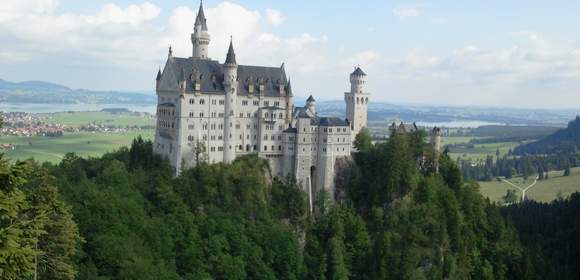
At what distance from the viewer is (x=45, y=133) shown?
643 ft

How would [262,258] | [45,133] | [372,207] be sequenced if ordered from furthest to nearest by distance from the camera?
[45,133] < [372,207] < [262,258]

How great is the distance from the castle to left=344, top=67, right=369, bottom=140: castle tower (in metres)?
3.03

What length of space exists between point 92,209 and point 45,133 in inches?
5573

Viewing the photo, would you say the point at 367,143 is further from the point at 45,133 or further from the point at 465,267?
the point at 45,133

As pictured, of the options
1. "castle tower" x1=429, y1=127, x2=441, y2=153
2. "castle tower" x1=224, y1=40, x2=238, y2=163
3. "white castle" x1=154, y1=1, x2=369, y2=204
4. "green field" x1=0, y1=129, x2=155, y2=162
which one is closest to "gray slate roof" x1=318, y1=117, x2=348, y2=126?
"white castle" x1=154, y1=1, x2=369, y2=204

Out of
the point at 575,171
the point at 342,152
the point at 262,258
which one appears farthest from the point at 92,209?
the point at 575,171

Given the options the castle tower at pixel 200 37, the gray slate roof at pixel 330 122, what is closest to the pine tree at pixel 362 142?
the gray slate roof at pixel 330 122

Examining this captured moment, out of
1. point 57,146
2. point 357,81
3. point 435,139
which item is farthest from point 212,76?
point 57,146

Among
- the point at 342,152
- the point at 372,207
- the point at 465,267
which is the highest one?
the point at 342,152

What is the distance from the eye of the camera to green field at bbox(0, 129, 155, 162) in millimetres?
141538

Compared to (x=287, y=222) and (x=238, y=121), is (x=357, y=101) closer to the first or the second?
(x=238, y=121)

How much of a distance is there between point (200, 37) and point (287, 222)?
2909 centimetres

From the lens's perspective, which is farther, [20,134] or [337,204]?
[20,134]

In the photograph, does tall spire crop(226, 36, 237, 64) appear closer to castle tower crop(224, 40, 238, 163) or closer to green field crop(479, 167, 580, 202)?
castle tower crop(224, 40, 238, 163)
